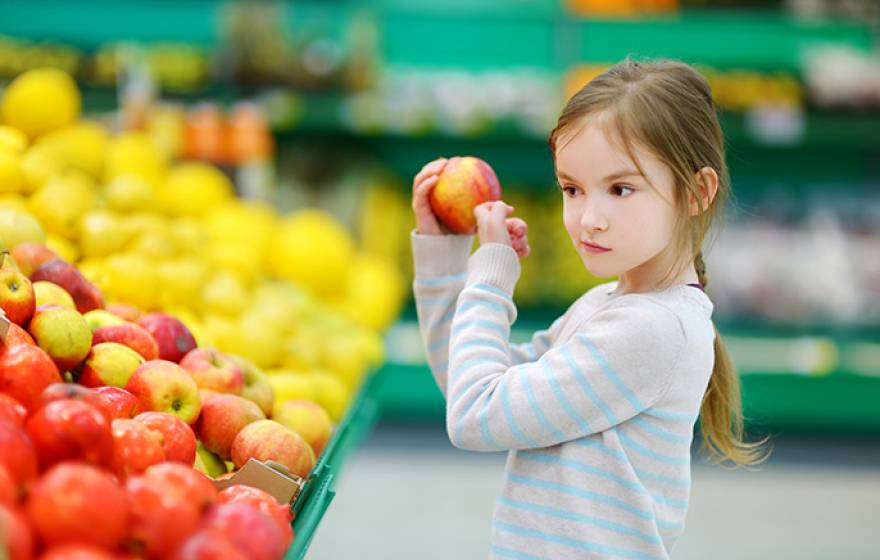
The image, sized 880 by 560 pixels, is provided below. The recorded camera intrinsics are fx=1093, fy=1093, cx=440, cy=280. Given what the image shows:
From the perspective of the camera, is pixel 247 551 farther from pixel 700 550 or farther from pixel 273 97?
pixel 273 97

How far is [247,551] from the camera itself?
1190 mm

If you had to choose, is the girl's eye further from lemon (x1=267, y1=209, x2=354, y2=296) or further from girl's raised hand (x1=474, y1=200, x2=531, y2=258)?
lemon (x1=267, y1=209, x2=354, y2=296)

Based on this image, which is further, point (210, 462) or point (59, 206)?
point (59, 206)

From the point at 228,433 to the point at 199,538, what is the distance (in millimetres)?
665

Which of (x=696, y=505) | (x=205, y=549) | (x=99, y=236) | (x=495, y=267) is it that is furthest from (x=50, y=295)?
(x=696, y=505)

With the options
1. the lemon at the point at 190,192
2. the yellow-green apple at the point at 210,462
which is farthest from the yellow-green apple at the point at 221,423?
the lemon at the point at 190,192

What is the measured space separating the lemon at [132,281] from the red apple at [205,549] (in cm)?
140

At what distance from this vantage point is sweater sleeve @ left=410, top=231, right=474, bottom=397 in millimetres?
1766

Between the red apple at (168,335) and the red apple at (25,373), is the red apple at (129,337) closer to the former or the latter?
the red apple at (168,335)

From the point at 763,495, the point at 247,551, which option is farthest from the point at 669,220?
the point at 763,495

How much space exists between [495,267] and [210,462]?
58cm

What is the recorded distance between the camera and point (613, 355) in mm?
1431

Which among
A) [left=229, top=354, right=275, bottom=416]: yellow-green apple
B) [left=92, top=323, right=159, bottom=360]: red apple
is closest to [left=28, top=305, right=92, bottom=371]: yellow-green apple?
[left=92, top=323, right=159, bottom=360]: red apple

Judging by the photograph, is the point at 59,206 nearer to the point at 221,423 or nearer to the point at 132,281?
the point at 132,281
